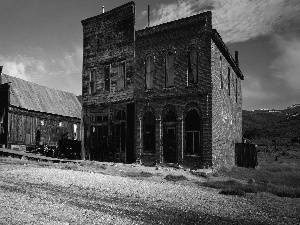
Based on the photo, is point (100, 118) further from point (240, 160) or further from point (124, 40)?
point (240, 160)

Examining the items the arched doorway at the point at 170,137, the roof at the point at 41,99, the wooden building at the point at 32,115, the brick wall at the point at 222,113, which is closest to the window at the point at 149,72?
the arched doorway at the point at 170,137

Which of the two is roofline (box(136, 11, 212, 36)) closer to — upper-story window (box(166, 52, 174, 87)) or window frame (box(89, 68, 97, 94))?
upper-story window (box(166, 52, 174, 87))

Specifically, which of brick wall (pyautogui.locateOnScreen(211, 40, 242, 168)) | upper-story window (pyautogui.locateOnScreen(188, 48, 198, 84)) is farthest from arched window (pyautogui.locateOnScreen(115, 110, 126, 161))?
brick wall (pyautogui.locateOnScreen(211, 40, 242, 168))

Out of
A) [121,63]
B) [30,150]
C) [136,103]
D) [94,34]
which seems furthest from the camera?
[30,150]

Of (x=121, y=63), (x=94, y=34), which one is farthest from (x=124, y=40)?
(x=94, y=34)

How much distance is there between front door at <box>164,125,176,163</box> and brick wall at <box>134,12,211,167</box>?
0.32m

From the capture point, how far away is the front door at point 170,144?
16.6 meters

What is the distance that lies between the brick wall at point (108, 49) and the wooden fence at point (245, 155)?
32.0 ft

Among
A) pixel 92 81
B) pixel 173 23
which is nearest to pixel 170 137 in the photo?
pixel 173 23

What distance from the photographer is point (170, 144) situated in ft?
54.9

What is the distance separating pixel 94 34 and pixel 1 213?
17.7 meters

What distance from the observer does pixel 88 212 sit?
19.2 ft

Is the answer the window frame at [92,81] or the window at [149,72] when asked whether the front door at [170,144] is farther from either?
the window frame at [92,81]

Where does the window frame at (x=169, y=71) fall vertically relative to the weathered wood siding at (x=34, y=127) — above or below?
above
